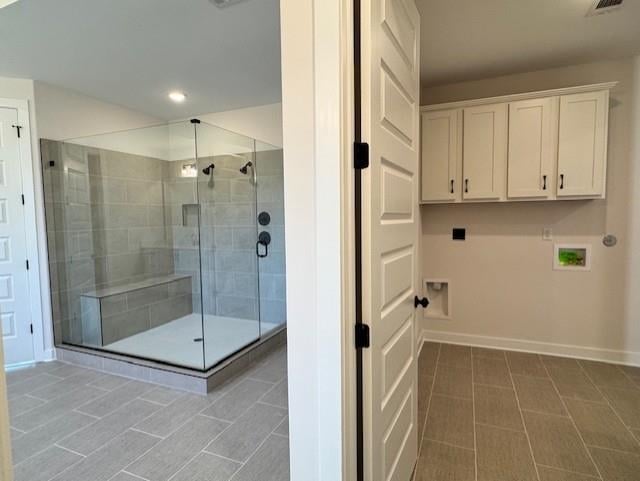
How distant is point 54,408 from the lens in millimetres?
2393

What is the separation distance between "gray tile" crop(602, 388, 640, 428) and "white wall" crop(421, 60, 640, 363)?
59 cm

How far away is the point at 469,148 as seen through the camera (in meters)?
3.09

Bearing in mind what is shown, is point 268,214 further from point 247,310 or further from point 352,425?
point 352,425

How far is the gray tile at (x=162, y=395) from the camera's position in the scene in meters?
2.47

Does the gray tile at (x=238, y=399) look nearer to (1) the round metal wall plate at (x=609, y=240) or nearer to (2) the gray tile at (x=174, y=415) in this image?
(2) the gray tile at (x=174, y=415)

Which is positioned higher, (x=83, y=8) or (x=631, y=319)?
(x=83, y=8)

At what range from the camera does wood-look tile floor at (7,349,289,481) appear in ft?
5.91

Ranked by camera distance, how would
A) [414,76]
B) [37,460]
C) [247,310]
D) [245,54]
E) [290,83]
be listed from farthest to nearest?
[247,310]
[245,54]
[37,460]
[414,76]
[290,83]

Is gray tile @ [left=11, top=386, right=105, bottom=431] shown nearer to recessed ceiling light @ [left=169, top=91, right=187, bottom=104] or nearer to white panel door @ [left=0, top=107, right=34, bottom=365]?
white panel door @ [left=0, top=107, right=34, bottom=365]

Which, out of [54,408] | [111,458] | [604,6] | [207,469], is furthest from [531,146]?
[54,408]

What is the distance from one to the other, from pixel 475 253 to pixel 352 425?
2727 millimetres

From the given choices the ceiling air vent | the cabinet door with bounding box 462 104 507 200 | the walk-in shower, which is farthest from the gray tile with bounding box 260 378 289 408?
the ceiling air vent

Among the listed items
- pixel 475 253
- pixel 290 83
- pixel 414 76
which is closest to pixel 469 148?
pixel 475 253

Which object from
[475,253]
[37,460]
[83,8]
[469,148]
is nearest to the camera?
[37,460]
